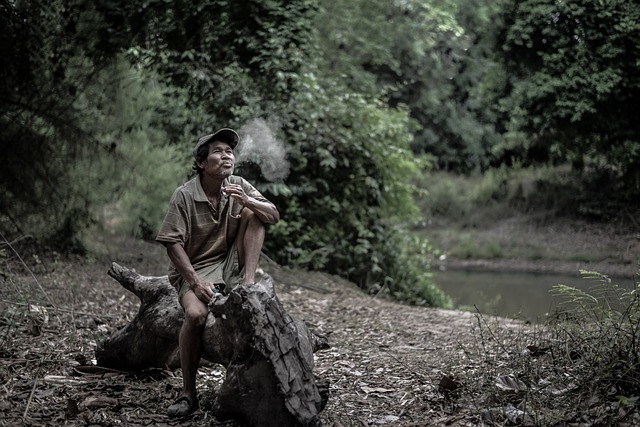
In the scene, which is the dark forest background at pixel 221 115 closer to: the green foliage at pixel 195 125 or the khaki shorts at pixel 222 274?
the green foliage at pixel 195 125

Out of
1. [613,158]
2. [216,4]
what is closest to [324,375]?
[216,4]

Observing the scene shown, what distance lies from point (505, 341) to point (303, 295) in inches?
131

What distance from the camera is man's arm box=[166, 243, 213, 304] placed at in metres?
3.72

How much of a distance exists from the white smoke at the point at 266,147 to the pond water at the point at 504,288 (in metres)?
Answer: 3.44

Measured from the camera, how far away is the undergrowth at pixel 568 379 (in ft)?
10.9

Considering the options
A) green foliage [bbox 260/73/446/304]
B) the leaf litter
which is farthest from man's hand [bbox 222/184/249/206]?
green foliage [bbox 260/73/446/304]

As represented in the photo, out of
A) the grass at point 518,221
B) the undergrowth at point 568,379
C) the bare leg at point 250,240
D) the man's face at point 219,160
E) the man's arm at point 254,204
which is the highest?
the man's face at point 219,160

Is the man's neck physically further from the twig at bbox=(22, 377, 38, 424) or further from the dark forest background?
the dark forest background

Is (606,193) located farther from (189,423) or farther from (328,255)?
(189,423)

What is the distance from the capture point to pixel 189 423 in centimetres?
359

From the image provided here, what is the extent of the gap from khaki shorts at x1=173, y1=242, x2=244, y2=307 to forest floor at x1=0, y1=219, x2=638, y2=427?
2.17 ft

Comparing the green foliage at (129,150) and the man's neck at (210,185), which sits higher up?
the man's neck at (210,185)

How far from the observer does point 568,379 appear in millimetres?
3701

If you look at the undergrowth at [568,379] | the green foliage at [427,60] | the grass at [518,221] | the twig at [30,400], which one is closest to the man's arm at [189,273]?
the twig at [30,400]
